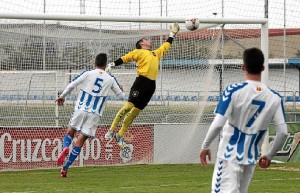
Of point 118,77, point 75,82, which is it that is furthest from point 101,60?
point 118,77

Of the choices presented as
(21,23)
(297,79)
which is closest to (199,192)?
(21,23)

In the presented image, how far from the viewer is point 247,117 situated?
8.36 metres

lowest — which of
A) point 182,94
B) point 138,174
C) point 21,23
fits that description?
point 138,174

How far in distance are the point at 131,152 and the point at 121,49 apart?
2.52m

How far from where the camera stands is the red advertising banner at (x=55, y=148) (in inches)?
747

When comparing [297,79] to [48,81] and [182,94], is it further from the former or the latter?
[48,81]

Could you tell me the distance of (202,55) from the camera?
20172 millimetres

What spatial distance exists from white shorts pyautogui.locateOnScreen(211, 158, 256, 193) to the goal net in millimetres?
10068

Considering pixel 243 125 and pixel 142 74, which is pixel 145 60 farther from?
pixel 243 125

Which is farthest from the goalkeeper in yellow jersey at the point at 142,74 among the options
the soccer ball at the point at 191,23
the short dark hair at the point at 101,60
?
the short dark hair at the point at 101,60

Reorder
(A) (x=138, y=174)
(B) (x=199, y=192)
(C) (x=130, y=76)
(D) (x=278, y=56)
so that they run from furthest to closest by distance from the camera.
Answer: (D) (x=278, y=56), (C) (x=130, y=76), (A) (x=138, y=174), (B) (x=199, y=192)

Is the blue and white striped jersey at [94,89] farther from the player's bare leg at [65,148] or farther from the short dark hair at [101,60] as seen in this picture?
the player's bare leg at [65,148]

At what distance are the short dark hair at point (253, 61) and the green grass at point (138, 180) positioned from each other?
565cm

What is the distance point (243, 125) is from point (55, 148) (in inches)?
459
